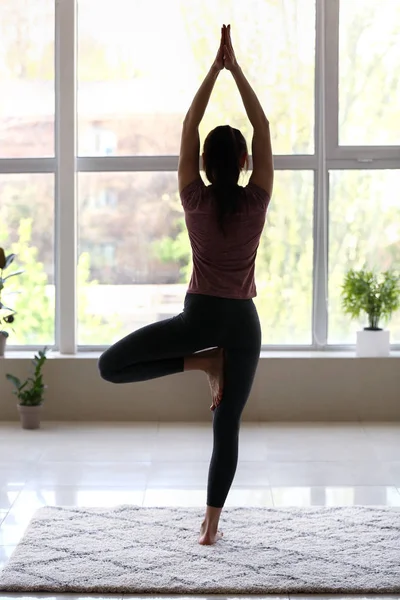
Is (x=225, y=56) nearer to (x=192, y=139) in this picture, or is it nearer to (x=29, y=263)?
(x=192, y=139)

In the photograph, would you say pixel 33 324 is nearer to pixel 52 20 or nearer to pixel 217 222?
pixel 52 20

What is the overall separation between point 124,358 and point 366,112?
3.15m

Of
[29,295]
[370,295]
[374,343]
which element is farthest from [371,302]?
[29,295]

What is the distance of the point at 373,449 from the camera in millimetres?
4695

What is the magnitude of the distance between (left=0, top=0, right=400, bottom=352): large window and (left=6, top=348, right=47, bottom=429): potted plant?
1.45 feet

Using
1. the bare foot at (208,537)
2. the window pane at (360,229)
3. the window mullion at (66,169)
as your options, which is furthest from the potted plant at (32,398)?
the bare foot at (208,537)

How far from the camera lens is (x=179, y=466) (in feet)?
14.3

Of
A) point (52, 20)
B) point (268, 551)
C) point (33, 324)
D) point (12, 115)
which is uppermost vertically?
point (52, 20)

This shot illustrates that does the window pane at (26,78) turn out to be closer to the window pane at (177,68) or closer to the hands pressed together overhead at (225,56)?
the window pane at (177,68)

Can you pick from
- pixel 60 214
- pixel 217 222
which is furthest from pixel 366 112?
pixel 217 222

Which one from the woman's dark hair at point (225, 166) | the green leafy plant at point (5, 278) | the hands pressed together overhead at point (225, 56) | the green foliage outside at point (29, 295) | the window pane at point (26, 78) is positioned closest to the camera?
the woman's dark hair at point (225, 166)

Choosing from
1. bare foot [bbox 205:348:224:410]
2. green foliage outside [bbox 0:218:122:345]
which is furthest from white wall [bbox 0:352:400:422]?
bare foot [bbox 205:348:224:410]

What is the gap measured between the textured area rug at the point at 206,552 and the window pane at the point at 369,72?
2714 millimetres

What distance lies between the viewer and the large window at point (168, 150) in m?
5.55
